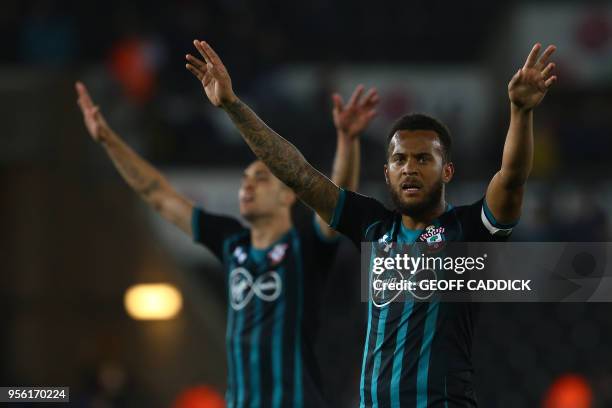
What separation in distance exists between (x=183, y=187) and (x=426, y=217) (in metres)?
7.47

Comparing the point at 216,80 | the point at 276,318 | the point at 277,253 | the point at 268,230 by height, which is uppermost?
the point at 216,80

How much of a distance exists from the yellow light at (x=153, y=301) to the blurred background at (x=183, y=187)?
6 cm

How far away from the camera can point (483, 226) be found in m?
4.54

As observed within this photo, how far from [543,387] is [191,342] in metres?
3.59

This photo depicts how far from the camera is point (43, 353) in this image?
438 inches

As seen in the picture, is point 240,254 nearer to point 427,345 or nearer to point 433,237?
point 433,237

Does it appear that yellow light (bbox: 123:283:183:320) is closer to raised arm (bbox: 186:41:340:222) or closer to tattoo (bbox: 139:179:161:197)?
tattoo (bbox: 139:179:161:197)

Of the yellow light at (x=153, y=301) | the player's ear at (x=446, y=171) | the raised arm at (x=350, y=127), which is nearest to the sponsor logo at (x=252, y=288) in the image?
the raised arm at (x=350, y=127)

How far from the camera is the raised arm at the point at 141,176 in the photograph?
6.71 metres

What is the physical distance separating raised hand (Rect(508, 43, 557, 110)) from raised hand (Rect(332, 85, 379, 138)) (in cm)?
208

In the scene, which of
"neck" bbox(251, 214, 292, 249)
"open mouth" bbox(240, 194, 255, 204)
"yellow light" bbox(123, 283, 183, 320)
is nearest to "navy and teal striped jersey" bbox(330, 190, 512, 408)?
"neck" bbox(251, 214, 292, 249)

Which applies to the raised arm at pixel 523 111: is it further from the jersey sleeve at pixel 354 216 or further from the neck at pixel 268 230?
the neck at pixel 268 230

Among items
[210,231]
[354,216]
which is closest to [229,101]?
[354,216]

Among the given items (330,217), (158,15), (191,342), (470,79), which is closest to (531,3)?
(470,79)
